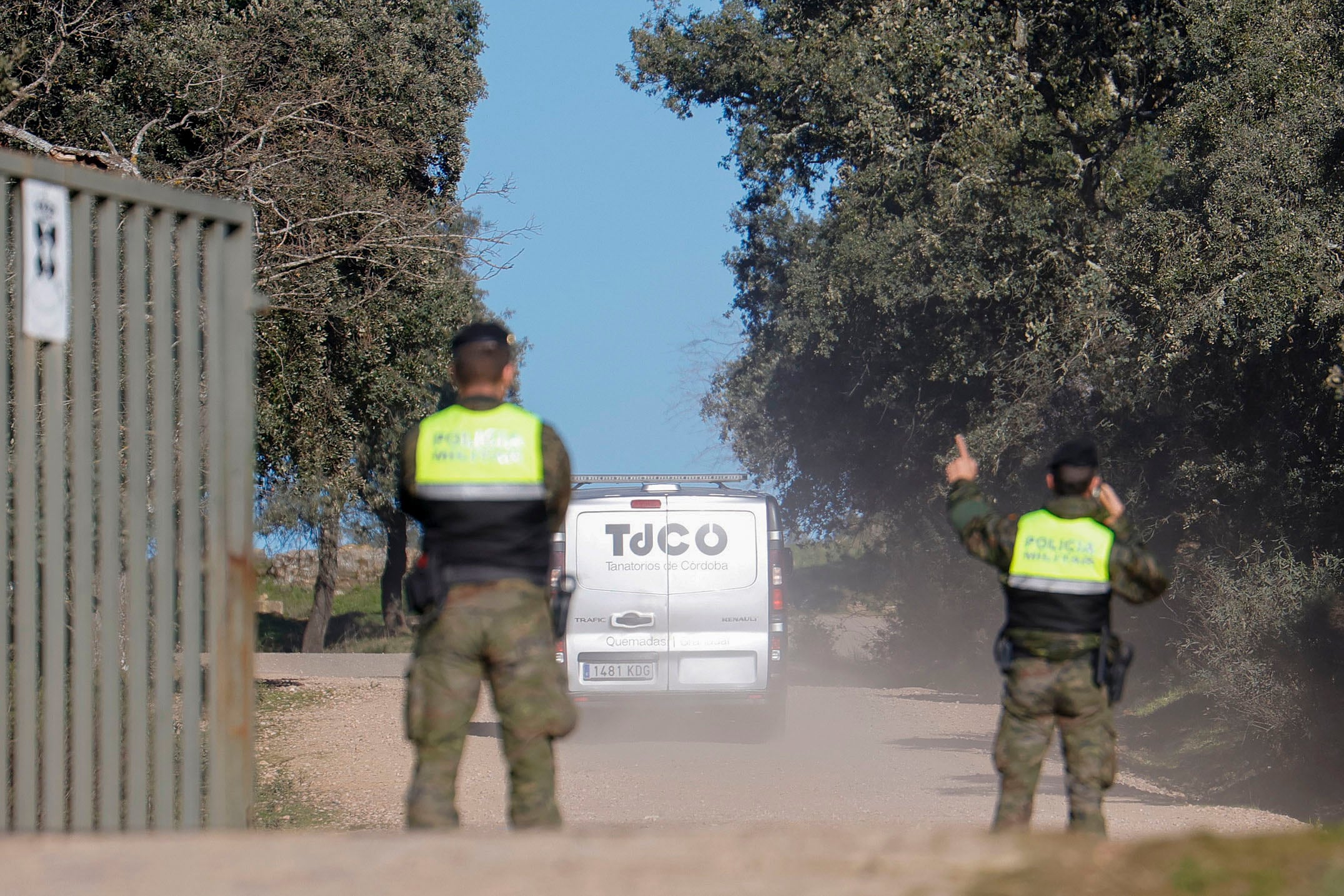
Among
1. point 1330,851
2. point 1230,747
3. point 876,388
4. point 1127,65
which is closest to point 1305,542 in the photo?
point 1230,747

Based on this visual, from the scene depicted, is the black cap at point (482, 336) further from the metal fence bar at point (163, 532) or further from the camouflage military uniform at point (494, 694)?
the metal fence bar at point (163, 532)

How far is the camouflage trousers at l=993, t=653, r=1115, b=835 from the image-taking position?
5848mm

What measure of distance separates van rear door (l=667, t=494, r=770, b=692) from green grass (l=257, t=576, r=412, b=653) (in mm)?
22437

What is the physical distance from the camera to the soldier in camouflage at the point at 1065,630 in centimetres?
589

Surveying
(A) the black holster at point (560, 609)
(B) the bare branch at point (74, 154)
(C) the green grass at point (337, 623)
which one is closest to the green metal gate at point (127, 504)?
(A) the black holster at point (560, 609)

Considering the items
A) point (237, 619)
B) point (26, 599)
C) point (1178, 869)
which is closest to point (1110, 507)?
point (1178, 869)

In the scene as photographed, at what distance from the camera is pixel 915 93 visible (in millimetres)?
21359

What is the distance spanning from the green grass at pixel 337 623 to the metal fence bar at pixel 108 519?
99.3ft

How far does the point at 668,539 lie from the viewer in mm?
13664

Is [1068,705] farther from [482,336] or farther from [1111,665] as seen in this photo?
[482,336]

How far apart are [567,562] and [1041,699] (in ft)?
26.4

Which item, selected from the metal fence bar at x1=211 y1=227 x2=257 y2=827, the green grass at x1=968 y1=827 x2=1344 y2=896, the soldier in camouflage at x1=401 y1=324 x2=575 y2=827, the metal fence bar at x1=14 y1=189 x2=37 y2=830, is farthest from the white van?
the green grass at x1=968 y1=827 x2=1344 y2=896

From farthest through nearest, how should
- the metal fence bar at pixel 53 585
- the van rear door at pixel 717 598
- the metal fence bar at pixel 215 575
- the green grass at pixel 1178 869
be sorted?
the van rear door at pixel 717 598
the metal fence bar at pixel 215 575
the metal fence bar at pixel 53 585
the green grass at pixel 1178 869

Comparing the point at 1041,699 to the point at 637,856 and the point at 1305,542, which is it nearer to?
the point at 637,856
